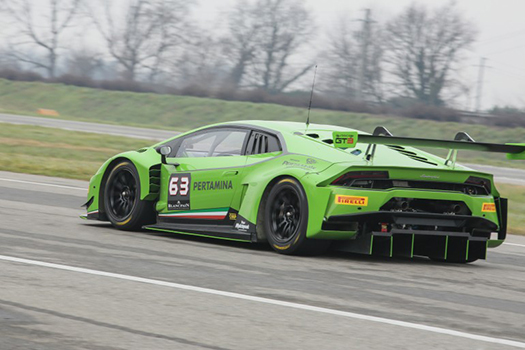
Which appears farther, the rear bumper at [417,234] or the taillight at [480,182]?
the taillight at [480,182]

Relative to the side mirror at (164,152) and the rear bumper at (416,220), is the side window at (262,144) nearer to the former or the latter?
the side mirror at (164,152)

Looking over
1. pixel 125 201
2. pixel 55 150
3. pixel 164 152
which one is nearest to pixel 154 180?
pixel 164 152

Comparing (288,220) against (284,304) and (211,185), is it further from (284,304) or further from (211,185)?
(284,304)

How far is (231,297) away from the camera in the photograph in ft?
17.7

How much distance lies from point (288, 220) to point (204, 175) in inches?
49.6

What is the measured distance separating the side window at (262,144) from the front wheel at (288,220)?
51 centimetres

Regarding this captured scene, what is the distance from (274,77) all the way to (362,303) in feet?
205

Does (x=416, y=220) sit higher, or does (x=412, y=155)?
(x=412, y=155)

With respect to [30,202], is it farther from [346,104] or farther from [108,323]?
[346,104]

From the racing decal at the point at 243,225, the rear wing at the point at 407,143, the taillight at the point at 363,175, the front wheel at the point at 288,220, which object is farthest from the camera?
the racing decal at the point at 243,225

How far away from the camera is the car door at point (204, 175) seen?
8188 millimetres

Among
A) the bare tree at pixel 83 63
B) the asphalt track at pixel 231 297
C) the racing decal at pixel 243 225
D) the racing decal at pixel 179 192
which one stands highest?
the bare tree at pixel 83 63

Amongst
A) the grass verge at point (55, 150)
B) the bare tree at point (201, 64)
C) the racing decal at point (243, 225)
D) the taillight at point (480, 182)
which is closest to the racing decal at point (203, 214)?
the racing decal at point (243, 225)

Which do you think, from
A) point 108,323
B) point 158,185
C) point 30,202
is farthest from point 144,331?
point 30,202
